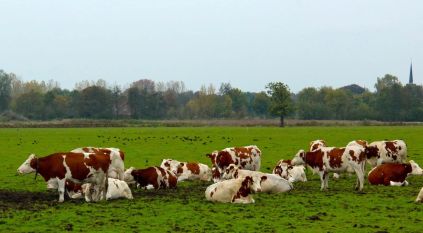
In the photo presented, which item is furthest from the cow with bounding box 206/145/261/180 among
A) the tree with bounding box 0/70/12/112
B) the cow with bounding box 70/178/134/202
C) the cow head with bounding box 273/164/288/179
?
the tree with bounding box 0/70/12/112

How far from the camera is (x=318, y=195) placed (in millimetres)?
19609

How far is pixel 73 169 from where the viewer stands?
1850 cm

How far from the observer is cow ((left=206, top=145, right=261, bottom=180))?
2480cm

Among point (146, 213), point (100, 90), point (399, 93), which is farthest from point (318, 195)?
point (399, 93)

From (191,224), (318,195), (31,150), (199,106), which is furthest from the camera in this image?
(199,106)

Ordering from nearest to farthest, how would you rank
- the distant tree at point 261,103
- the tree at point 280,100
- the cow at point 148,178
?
the cow at point 148,178
the tree at point 280,100
the distant tree at point 261,103

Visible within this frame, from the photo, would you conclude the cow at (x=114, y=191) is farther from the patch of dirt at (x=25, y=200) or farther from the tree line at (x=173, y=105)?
the tree line at (x=173, y=105)

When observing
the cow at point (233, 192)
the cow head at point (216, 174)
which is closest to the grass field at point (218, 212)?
the cow at point (233, 192)

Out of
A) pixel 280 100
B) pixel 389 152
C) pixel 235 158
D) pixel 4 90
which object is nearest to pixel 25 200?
pixel 235 158

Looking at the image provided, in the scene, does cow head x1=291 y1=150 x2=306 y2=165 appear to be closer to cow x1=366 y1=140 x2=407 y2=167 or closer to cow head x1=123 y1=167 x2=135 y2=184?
cow x1=366 y1=140 x2=407 y2=167

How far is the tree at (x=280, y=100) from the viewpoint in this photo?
120 meters

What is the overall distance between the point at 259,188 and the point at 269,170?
336 inches

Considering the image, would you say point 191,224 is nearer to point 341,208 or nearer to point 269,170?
point 341,208

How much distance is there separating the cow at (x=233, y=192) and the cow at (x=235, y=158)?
19.6ft
